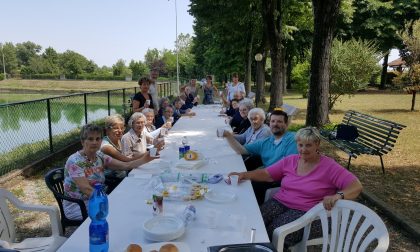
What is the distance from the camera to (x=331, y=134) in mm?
6918

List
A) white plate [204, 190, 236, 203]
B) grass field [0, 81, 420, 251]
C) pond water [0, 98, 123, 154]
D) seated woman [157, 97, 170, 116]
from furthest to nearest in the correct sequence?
1. seated woman [157, 97, 170, 116]
2. pond water [0, 98, 123, 154]
3. grass field [0, 81, 420, 251]
4. white plate [204, 190, 236, 203]

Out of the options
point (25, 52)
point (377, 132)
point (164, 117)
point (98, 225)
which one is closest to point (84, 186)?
point (98, 225)

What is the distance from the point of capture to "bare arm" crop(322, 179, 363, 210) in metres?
2.41

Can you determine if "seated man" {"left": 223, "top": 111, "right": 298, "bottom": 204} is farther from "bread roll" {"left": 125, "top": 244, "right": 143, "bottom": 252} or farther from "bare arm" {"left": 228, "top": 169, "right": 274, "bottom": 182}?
"bread roll" {"left": 125, "top": 244, "right": 143, "bottom": 252}

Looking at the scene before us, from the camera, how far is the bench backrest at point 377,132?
17.9 feet

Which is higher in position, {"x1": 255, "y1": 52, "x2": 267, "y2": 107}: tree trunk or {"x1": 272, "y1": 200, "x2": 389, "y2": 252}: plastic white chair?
{"x1": 255, "y1": 52, "x2": 267, "y2": 107}: tree trunk

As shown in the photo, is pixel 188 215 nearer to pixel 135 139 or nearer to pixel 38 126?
pixel 135 139

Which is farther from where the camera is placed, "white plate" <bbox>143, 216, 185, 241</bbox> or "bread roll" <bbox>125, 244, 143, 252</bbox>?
"white plate" <bbox>143, 216, 185, 241</bbox>

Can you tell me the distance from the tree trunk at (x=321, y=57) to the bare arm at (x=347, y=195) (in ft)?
21.1

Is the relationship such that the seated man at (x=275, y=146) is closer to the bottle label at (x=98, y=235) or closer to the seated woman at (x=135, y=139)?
the seated woman at (x=135, y=139)

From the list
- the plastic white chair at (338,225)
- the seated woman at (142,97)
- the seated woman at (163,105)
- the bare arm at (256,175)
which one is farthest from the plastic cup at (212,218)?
the seated woman at (163,105)

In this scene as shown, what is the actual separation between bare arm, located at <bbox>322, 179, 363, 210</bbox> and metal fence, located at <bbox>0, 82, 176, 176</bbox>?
5.06m

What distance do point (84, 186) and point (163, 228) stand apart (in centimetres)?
116

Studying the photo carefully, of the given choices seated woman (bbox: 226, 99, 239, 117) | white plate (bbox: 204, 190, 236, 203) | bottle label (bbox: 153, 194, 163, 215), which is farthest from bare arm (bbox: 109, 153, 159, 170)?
seated woman (bbox: 226, 99, 239, 117)
